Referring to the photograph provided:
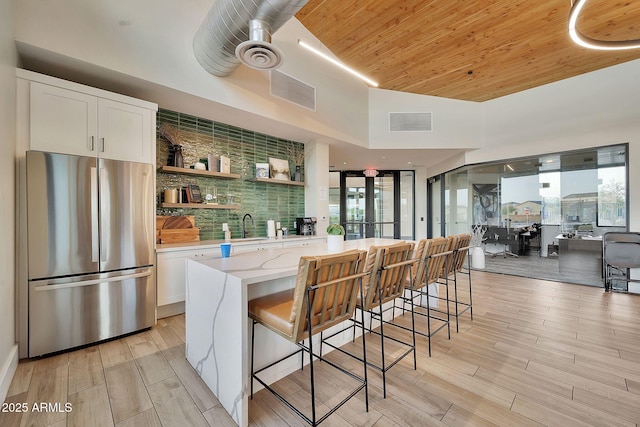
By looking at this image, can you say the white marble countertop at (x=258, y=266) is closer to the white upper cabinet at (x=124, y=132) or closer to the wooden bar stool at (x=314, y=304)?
the wooden bar stool at (x=314, y=304)

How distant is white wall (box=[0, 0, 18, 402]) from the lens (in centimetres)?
179

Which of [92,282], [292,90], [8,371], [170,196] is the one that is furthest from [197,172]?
[8,371]

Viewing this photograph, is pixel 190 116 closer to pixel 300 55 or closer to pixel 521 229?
pixel 300 55

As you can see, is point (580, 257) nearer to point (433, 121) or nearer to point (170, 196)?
point (433, 121)

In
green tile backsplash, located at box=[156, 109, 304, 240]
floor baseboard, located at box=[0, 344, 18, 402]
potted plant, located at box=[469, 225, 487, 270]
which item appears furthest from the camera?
potted plant, located at box=[469, 225, 487, 270]

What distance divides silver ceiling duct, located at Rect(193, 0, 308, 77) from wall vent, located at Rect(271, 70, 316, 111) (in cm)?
118

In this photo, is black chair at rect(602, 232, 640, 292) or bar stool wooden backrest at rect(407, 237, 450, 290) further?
black chair at rect(602, 232, 640, 292)

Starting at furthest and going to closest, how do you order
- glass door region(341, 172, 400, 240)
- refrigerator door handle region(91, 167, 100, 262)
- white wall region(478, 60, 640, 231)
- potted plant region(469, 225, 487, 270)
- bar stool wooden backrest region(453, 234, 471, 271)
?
1. glass door region(341, 172, 400, 240)
2. potted plant region(469, 225, 487, 270)
3. white wall region(478, 60, 640, 231)
4. bar stool wooden backrest region(453, 234, 471, 271)
5. refrigerator door handle region(91, 167, 100, 262)

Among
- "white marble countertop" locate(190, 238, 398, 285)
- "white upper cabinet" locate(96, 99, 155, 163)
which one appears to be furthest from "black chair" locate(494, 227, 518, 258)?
"white upper cabinet" locate(96, 99, 155, 163)

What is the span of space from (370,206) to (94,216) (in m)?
6.50

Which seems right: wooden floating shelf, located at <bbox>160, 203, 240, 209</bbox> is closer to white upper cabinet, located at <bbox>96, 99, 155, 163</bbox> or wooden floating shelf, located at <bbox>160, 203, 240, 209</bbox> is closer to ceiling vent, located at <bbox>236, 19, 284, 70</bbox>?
white upper cabinet, located at <bbox>96, 99, 155, 163</bbox>

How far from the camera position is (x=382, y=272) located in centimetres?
183

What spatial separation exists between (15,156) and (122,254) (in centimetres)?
109

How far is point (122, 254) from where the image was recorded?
253 centimetres
